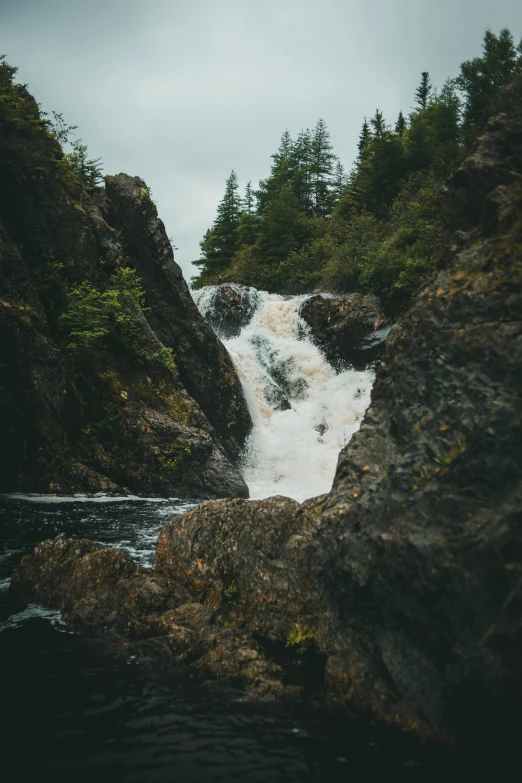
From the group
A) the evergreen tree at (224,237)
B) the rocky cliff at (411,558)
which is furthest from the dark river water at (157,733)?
the evergreen tree at (224,237)

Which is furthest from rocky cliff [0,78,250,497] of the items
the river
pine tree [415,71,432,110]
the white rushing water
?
pine tree [415,71,432,110]

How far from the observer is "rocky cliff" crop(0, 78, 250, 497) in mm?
16359

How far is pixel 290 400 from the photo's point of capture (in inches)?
1097

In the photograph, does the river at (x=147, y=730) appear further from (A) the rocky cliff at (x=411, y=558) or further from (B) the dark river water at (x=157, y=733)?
(A) the rocky cliff at (x=411, y=558)

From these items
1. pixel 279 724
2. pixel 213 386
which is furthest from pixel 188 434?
pixel 279 724

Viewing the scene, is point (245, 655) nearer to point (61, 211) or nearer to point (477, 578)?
point (477, 578)

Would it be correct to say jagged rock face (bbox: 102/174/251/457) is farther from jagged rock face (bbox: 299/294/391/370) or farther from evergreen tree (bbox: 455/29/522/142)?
Result: evergreen tree (bbox: 455/29/522/142)

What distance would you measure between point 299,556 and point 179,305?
1891 centimetres

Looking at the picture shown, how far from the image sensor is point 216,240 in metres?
58.7

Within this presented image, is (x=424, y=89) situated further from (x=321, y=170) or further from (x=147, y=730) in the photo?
(x=147, y=730)

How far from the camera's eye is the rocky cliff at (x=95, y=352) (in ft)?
53.7

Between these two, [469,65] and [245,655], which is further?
[469,65]

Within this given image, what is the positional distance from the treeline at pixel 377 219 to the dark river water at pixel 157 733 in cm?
2751

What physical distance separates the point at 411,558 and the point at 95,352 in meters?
17.1
